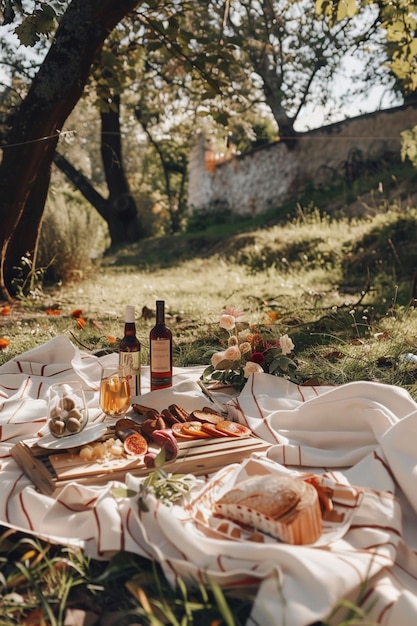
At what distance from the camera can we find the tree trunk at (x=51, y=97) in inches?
220

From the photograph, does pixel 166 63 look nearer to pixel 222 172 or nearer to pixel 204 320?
pixel 222 172

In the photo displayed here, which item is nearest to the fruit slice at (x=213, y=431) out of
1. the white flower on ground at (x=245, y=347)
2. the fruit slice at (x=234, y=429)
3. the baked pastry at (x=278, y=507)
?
the fruit slice at (x=234, y=429)

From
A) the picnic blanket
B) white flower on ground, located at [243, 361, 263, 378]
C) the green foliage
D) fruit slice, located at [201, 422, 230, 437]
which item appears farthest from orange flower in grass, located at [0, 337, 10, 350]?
the green foliage

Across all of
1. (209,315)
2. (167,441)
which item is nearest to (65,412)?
(167,441)

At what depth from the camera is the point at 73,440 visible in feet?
7.34

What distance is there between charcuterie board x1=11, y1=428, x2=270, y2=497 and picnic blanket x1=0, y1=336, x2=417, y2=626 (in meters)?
0.04

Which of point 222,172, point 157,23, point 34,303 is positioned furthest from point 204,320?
point 222,172

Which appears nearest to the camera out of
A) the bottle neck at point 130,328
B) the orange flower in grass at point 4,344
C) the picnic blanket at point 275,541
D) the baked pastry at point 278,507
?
the picnic blanket at point 275,541

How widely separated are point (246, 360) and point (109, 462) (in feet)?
4.01

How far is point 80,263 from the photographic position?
803 centimetres

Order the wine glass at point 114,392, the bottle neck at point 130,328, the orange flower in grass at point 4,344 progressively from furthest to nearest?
the orange flower in grass at point 4,344
the bottle neck at point 130,328
the wine glass at point 114,392

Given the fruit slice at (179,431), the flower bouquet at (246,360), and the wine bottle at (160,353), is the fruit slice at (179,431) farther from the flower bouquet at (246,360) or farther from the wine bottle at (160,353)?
the flower bouquet at (246,360)

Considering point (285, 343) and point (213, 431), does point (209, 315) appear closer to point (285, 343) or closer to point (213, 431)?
point (285, 343)

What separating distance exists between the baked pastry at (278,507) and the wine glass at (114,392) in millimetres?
761
